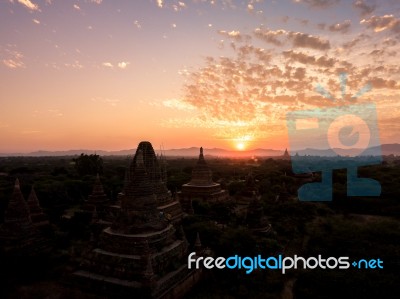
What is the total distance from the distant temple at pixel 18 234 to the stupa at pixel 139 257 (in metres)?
5.92

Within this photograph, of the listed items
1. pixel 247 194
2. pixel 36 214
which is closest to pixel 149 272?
pixel 36 214

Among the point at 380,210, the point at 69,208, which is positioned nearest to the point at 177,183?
the point at 69,208

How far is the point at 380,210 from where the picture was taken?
1542 inches

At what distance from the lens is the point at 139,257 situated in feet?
49.5

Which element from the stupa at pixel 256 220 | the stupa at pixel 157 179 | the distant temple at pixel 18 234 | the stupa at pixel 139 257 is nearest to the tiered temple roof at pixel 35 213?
the distant temple at pixel 18 234

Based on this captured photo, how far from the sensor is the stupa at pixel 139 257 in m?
14.5

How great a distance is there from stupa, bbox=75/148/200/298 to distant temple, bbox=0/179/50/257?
592 centimetres

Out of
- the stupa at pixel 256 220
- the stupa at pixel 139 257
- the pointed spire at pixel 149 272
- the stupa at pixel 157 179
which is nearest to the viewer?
the pointed spire at pixel 149 272

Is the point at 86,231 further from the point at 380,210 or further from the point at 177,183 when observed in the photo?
the point at 380,210

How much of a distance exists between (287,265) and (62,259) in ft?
47.1

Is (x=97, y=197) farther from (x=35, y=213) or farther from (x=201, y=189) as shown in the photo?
(x=201, y=189)

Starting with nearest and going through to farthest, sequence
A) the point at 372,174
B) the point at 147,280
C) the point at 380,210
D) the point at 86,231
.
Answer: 1. the point at 147,280
2. the point at 86,231
3. the point at 380,210
4. the point at 372,174

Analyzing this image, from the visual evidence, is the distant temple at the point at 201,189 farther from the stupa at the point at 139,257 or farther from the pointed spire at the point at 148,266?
the pointed spire at the point at 148,266

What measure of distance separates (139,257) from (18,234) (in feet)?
31.3
